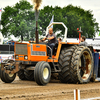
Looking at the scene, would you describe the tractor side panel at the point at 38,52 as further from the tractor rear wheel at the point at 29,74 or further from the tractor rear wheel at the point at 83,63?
the tractor rear wheel at the point at 29,74

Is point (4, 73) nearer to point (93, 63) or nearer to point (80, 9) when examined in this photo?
point (93, 63)

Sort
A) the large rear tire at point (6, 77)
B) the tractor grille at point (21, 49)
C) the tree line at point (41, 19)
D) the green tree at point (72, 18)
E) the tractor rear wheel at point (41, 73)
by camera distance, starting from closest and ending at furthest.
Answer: the tractor rear wheel at point (41, 73), the tractor grille at point (21, 49), the large rear tire at point (6, 77), the tree line at point (41, 19), the green tree at point (72, 18)

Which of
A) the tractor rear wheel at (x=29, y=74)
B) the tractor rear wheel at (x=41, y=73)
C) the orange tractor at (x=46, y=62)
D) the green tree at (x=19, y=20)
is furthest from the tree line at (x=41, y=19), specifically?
the tractor rear wheel at (x=41, y=73)

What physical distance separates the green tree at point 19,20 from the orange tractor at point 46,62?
4826 centimetres

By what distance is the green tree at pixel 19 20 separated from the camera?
58062 millimetres

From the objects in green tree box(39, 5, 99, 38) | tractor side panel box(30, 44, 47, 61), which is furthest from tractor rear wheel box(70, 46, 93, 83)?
green tree box(39, 5, 99, 38)

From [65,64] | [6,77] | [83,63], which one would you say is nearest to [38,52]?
[65,64]

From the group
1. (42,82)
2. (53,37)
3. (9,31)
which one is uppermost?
(9,31)

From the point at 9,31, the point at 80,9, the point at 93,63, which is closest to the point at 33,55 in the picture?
the point at 93,63

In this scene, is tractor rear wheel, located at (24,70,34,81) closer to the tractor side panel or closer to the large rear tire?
the large rear tire

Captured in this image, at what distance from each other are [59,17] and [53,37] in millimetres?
54065

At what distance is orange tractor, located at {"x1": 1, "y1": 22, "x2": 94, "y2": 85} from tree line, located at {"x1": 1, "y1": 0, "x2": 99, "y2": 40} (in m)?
48.3

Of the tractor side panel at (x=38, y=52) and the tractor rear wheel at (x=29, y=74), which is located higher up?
the tractor side panel at (x=38, y=52)

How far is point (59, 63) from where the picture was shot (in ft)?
31.8
